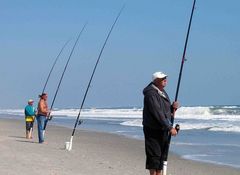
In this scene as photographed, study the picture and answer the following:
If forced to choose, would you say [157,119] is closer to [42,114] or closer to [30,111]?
[42,114]

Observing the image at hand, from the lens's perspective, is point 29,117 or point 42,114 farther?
point 29,117

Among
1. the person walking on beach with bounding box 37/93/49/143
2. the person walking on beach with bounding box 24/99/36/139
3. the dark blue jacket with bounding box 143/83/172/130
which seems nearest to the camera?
the dark blue jacket with bounding box 143/83/172/130

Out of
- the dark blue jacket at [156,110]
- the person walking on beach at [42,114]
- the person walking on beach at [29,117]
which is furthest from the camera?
the person walking on beach at [29,117]

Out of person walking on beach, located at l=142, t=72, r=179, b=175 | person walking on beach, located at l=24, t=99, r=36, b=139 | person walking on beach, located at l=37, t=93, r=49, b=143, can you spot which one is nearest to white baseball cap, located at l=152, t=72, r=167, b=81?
person walking on beach, located at l=142, t=72, r=179, b=175

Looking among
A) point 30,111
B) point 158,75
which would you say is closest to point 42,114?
point 30,111

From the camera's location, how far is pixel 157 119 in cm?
555

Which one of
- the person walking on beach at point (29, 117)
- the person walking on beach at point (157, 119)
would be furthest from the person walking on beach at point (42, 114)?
the person walking on beach at point (157, 119)

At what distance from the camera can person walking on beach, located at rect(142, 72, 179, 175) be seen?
18.2 ft

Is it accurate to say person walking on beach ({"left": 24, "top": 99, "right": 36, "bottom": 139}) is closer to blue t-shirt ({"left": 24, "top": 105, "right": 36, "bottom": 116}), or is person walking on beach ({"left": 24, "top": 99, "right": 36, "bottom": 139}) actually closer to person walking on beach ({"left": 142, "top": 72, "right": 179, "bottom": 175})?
blue t-shirt ({"left": 24, "top": 105, "right": 36, "bottom": 116})

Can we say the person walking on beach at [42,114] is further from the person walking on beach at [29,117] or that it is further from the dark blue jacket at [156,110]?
the dark blue jacket at [156,110]

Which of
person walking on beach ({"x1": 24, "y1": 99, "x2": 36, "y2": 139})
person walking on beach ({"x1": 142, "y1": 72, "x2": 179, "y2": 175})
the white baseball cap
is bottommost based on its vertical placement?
person walking on beach ({"x1": 24, "y1": 99, "x2": 36, "y2": 139})

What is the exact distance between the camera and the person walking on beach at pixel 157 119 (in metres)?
5.56

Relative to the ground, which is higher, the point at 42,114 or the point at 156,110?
the point at 156,110

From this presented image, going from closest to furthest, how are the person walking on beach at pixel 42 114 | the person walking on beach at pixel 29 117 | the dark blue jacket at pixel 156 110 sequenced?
the dark blue jacket at pixel 156 110, the person walking on beach at pixel 42 114, the person walking on beach at pixel 29 117
